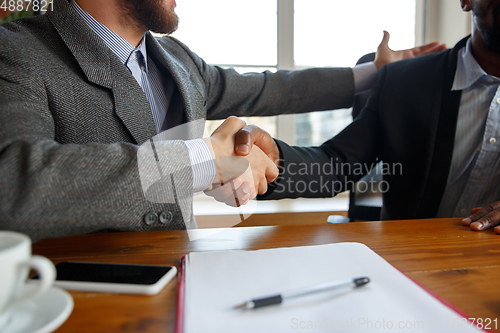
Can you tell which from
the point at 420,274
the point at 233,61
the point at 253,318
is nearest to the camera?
the point at 253,318

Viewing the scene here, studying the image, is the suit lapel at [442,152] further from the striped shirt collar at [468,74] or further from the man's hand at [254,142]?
the man's hand at [254,142]

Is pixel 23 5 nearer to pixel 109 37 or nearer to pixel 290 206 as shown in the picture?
pixel 109 37

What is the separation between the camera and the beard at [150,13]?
986 millimetres

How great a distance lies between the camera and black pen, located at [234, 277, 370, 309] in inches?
13.1

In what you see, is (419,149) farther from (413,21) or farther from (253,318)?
(413,21)

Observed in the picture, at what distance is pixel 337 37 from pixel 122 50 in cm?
166

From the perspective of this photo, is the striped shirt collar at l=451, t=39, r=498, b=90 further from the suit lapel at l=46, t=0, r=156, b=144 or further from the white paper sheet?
the suit lapel at l=46, t=0, r=156, b=144

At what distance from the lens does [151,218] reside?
556 mm

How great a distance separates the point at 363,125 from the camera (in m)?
1.14

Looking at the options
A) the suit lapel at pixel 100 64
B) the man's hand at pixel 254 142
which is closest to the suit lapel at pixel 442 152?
the man's hand at pixel 254 142

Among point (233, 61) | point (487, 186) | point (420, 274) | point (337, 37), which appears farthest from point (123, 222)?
point (337, 37)

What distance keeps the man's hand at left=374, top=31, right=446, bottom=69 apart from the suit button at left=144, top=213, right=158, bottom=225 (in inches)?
41.5

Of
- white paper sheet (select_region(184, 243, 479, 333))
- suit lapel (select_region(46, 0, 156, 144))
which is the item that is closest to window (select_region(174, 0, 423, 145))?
suit lapel (select_region(46, 0, 156, 144))

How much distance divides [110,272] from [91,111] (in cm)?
51
